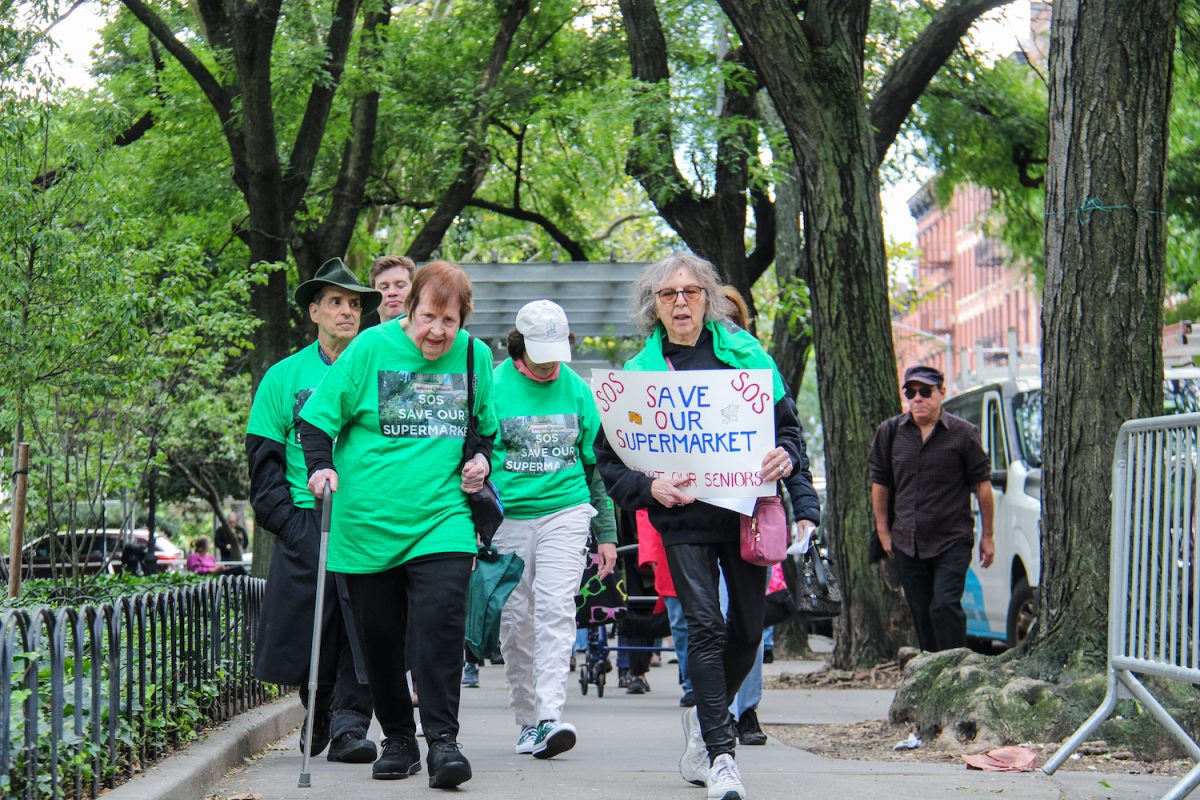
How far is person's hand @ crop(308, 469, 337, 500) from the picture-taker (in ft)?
20.3

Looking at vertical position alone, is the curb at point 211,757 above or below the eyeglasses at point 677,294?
below

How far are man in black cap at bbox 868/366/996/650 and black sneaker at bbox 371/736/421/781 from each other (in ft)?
14.0

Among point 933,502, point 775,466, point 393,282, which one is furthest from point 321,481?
point 933,502

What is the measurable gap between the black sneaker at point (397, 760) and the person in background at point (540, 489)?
3.43ft

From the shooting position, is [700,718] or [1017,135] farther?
[1017,135]

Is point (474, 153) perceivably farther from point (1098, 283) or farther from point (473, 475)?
point (473, 475)

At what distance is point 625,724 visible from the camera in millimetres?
9797

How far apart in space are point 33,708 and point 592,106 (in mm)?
12759

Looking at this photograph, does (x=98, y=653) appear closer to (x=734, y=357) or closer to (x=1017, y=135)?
(x=734, y=357)

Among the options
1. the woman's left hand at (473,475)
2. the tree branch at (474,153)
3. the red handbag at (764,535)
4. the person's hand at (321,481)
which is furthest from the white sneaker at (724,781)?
the tree branch at (474,153)

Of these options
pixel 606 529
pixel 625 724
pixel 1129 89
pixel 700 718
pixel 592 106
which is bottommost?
pixel 625 724

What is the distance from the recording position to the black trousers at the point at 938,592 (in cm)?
1009

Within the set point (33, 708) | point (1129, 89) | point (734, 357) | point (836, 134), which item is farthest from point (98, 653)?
point (836, 134)

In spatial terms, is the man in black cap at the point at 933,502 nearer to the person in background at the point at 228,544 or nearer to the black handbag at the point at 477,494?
the black handbag at the point at 477,494
